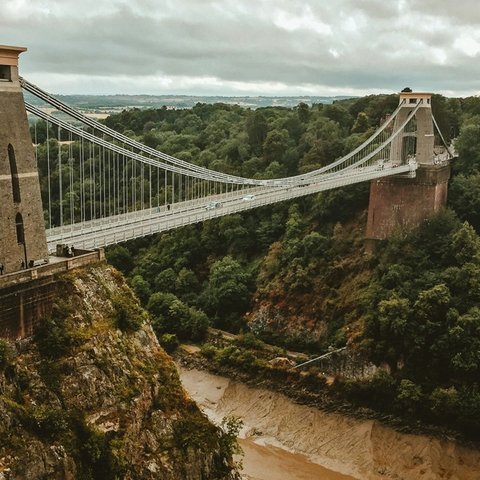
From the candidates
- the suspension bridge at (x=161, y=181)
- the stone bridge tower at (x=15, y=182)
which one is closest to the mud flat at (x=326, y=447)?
the suspension bridge at (x=161, y=181)

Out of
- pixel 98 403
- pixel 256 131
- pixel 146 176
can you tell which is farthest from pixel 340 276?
pixel 98 403

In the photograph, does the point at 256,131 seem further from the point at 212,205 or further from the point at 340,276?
the point at 212,205

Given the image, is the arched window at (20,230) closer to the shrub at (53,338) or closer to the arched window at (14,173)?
the arched window at (14,173)

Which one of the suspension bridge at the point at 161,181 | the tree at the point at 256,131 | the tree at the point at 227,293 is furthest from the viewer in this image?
the tree at the point at 256,131

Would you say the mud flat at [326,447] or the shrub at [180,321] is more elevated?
the shrub at [180,321]

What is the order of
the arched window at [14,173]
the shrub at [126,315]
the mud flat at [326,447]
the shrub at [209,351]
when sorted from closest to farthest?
the arched window at [14,173] < the shrub at [126,315] < the mud flat at [326,447] < the shrub at [209,351]
